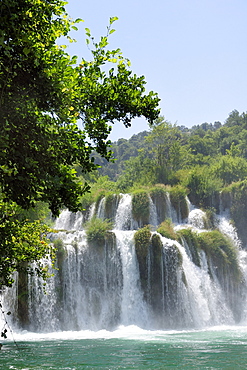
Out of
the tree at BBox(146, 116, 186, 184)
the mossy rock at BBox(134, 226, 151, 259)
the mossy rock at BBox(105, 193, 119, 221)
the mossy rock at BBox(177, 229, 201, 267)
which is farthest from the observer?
the tree at BBox(146, 116, 186, 184)

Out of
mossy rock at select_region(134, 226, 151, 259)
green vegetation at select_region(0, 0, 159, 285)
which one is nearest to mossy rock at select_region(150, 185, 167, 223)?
mossy rock at select_region(134, 226, 151, 259)

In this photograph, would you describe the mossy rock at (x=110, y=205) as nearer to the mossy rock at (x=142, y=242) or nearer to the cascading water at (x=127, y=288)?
the cascading water at (x=127, y=288)

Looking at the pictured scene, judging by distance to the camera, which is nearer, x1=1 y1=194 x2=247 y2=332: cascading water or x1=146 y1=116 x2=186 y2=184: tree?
x1=1 y1=194 x2=247 y2=332: cascading water

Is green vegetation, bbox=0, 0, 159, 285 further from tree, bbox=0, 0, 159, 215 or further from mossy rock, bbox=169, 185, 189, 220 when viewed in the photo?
mossy rock, bbox=169, 185, 189, 220

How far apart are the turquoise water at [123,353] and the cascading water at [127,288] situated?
4472mm

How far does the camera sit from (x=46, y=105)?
7.18 metres

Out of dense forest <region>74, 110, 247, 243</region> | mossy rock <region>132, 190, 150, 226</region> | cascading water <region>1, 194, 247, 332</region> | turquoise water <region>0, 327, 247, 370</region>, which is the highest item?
dense forest <region>74, 110, 247, 243</region>

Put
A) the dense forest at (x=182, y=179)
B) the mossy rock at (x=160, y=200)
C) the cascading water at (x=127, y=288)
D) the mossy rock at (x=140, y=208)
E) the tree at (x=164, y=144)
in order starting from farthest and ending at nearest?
the tree at (x=164, y=144) < the dense forest at (x=182, y=179) < the mossy rock at (x=160, y=200) < the mossy rock at (x=140, y=208) < the cascading water at (x=127, y=288)

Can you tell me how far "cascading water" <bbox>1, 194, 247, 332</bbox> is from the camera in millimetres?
25844

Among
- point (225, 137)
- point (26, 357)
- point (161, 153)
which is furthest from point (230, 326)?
point (225, 137)

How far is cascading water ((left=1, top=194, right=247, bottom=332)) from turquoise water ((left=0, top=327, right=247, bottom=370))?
447cm

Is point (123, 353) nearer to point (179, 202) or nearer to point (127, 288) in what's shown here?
point (127, 288)

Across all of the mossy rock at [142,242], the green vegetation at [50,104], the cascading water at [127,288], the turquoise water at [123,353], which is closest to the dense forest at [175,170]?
the cascading water at [127,288]

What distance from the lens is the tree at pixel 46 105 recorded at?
643 cm
